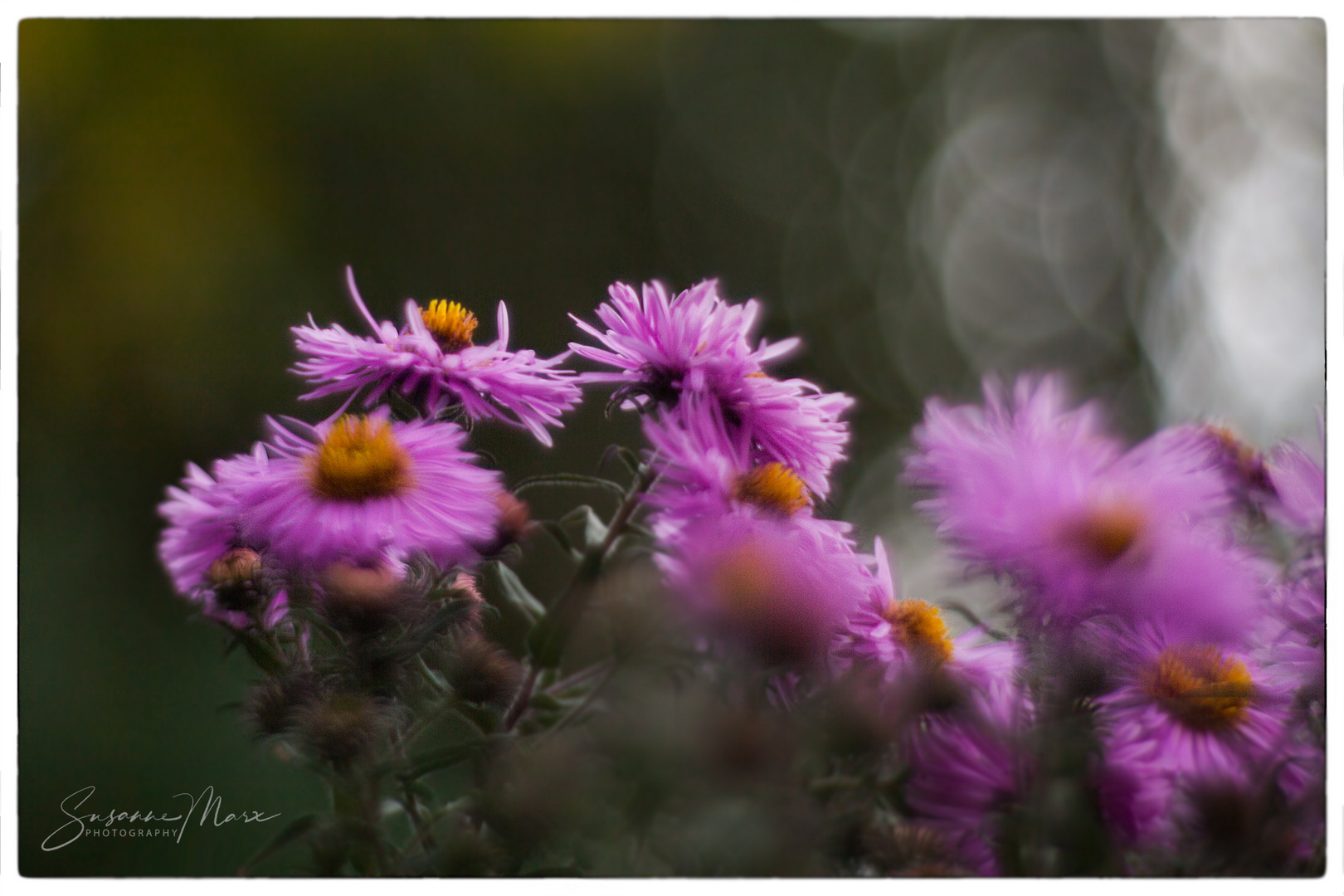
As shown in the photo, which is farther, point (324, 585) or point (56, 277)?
point (56, 277)

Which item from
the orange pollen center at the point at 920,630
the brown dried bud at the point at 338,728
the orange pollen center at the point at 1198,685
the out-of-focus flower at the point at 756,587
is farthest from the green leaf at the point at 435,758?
the orange pollen center at the point at 1198,685

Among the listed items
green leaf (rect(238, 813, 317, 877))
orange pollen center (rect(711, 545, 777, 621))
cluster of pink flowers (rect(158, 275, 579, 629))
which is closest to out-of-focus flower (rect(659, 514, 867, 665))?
orange pollen center (rect(711, 545, 777, 621))

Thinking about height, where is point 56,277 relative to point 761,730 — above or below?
above

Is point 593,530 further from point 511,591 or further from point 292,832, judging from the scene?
point 292,832

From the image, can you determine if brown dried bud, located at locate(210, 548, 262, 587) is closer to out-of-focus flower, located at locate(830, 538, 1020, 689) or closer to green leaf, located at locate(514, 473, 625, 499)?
green leaf, located at locate(514, 473, 625, 499)

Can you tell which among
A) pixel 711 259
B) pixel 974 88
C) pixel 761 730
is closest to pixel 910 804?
pixel 761 730

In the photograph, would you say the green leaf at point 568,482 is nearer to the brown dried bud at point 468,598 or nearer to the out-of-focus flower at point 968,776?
the brown dried bud at point 468,598
